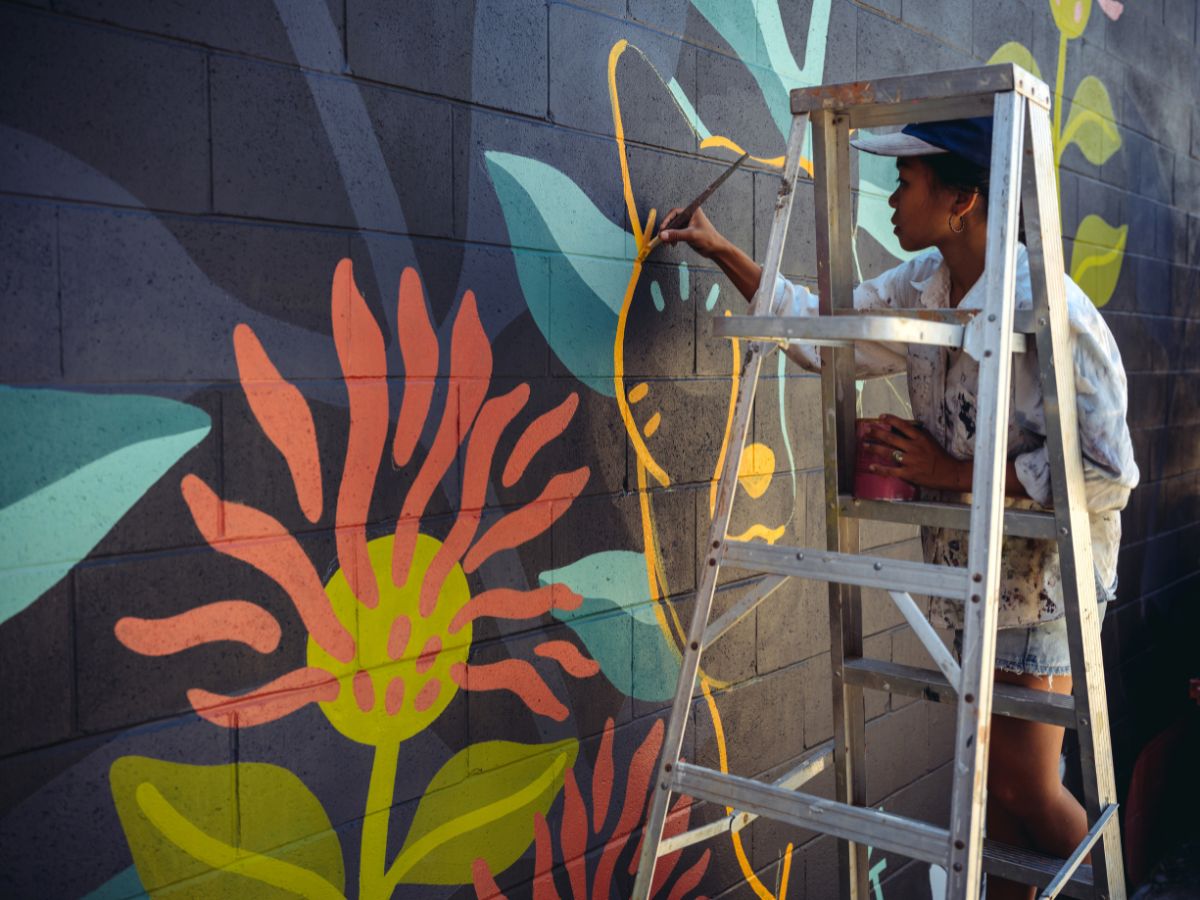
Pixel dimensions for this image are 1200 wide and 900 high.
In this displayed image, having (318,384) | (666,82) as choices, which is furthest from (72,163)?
(666,82)

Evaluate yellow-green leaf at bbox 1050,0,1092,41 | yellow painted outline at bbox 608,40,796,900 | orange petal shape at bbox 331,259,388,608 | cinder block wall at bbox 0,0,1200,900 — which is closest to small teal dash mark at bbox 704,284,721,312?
cinder block wall at bbox 0,0,1200,900

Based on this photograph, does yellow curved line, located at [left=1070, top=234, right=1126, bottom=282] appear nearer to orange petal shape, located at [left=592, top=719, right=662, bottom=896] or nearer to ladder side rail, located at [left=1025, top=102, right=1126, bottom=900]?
ladder side rail, located at [left=1025, top=102, right=1126, bottom=900]

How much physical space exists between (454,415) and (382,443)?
155mm

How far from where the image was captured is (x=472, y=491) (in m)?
1.94

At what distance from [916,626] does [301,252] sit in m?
1.08

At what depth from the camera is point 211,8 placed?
156 cm

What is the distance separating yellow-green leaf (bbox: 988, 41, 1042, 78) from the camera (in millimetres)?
3518

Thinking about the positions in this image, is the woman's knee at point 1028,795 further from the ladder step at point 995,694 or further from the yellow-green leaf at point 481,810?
the yellow-green leaf at point 481,810

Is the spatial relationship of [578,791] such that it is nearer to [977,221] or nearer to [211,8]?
[977,221]

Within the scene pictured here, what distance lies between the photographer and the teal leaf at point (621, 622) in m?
2.17

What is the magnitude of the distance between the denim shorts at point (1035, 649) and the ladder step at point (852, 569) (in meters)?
0.55

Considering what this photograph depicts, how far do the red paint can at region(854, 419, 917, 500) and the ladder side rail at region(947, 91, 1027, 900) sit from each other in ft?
1.15

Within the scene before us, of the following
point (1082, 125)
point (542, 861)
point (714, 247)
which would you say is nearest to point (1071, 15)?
point (1082, 125)

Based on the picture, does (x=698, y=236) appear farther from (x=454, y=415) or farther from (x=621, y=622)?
(x=621, y=622)
